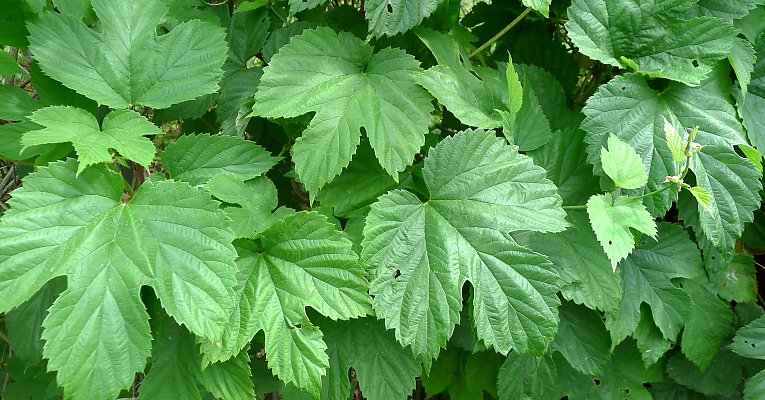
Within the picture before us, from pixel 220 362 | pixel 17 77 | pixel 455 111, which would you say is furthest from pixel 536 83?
pixel 17 77

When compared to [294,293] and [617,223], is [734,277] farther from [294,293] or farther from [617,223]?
[294,293]

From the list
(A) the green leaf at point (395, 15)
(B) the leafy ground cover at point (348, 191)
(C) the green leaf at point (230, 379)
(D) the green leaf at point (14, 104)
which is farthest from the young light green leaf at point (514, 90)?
(D) the green leaf at point (14, 104)

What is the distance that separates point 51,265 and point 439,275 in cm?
71

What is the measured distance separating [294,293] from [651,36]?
3.42 ft

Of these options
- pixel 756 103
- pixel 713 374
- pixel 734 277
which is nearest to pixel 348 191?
pixel 756 103

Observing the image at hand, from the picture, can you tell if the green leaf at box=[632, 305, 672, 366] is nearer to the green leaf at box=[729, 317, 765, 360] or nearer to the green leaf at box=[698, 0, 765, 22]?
the green leaf at box=[729, 317, 765, 360]

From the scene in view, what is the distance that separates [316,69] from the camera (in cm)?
128

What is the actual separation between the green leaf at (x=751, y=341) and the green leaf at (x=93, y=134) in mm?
1640

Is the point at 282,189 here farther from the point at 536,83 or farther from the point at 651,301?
the point at 651,301

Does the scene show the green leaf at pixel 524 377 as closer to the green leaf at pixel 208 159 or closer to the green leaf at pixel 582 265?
the green leaf at pixel 582 265

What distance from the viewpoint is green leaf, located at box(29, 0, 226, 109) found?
1155 mm

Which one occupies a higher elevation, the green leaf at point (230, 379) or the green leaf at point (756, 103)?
the green leaf at point (756, 103)

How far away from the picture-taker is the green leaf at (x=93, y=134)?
3.27ft

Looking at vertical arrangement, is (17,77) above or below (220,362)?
above
